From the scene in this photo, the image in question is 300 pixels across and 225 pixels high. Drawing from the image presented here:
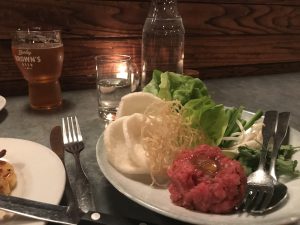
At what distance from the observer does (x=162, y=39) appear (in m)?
1.26

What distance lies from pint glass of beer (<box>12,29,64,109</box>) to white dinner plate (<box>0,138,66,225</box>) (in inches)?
14.1

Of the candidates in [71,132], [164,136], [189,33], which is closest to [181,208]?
[164,136]

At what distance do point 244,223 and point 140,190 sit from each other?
0.16 metres

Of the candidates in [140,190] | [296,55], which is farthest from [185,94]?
[296,55]

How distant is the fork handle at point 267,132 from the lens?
0.57 metres

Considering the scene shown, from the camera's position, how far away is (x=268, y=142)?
621mm

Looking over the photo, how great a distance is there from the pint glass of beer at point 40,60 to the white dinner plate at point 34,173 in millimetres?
357

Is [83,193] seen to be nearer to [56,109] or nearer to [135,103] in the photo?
[135,103]

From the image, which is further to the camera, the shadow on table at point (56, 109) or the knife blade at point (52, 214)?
the shadow on table at point (56, 109)

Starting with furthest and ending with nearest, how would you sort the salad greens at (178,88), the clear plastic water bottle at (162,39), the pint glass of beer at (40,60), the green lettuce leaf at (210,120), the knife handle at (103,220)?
the clear plastic water bottle at (162,39) → the pint glass of beer at (40,60) → the salad greens at (178,88) → the green lettuce leaf at (210,120) → the knife handle at (103,220)

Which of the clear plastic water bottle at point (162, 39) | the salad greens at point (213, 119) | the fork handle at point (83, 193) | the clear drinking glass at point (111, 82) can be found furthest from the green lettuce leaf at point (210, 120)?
the clear plastic water bottle at point (162, 39)

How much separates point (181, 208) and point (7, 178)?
0.90 feet

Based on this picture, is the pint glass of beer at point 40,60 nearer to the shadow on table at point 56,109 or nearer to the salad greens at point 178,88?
the shadow on table at point 56,109

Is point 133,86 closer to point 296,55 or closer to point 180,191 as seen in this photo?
point 180,191
